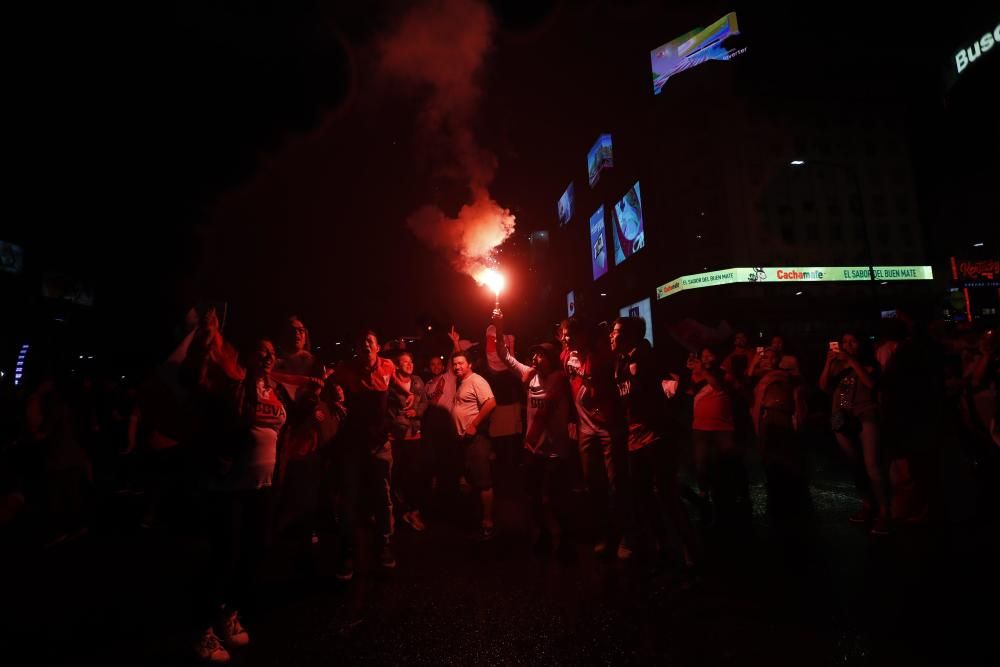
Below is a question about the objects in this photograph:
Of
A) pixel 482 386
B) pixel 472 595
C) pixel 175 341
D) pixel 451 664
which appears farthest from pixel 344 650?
pixel 482 386

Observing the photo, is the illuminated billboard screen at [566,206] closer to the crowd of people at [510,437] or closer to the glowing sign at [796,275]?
the glowing sign at [796,275]

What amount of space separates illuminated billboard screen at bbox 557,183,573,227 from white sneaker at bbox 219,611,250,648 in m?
74.4

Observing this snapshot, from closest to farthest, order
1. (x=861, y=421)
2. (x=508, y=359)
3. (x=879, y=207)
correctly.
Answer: (x=861, y=421) → (x=508, y=359) → (x=879, y=207)

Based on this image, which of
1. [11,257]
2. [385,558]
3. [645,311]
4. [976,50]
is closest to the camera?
[385,558]

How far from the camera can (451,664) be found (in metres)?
3.15

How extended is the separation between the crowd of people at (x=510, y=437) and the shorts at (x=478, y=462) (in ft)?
0.07

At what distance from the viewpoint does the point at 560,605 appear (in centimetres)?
390

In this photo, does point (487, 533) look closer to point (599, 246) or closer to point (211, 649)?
point (211, 649)

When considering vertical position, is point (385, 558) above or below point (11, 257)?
below

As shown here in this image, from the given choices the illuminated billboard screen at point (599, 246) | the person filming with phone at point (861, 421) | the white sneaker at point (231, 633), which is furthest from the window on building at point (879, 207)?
the white sneaker at point (231, 633)

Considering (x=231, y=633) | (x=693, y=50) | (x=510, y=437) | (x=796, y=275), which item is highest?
(x=693, y=50)

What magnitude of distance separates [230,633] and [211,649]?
0.54 feet

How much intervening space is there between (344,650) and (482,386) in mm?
3199

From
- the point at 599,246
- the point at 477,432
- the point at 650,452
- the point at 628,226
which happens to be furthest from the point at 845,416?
the point at 599,246
